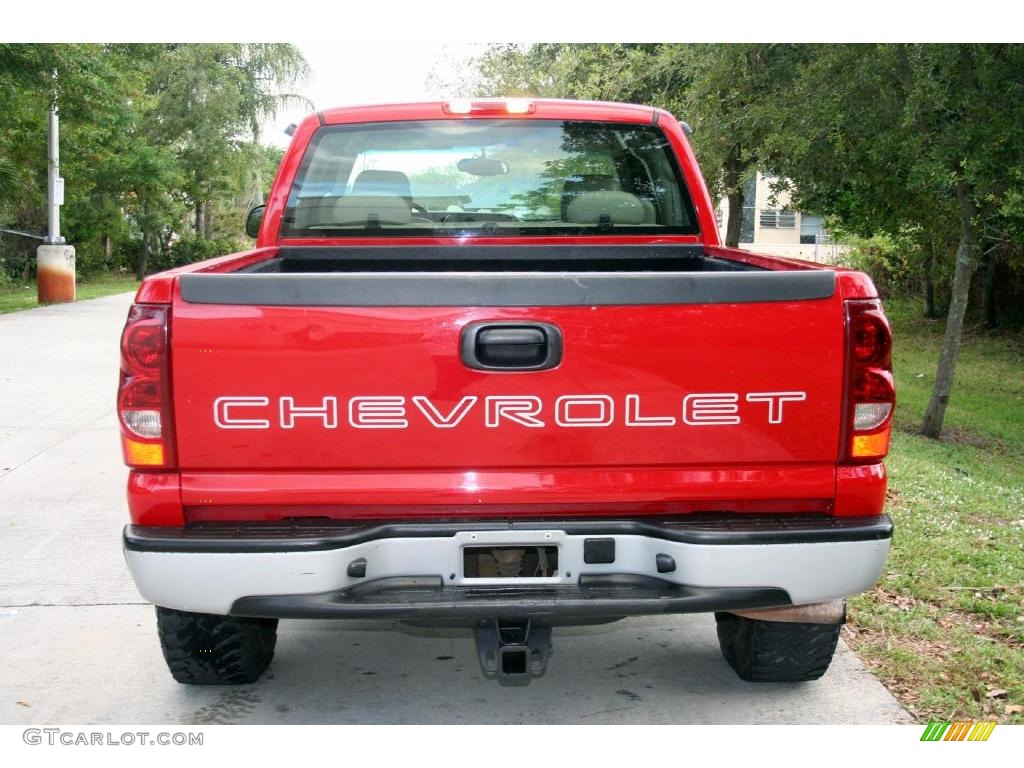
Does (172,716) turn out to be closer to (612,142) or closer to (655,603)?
(655,603)

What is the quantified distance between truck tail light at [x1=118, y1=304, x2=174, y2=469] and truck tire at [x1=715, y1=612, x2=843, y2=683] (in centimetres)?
201

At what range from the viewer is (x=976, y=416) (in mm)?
15031

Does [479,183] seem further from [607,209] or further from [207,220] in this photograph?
[207,220]

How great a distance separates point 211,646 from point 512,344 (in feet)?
5.48

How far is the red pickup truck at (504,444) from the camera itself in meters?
3.21

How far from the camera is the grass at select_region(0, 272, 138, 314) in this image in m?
22.6

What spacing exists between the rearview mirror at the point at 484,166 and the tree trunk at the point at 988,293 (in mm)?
20057

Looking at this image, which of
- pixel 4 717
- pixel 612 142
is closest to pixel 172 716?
pixel 4 717

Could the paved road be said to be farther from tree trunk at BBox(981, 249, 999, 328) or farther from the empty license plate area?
tree trunk at BBox(981, 249, 999, 328)

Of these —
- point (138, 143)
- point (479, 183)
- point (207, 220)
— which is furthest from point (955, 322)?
point (207, 220)

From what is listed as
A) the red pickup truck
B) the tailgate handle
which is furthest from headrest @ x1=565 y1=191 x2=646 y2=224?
the tailgate handle

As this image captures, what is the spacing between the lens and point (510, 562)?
340 cm

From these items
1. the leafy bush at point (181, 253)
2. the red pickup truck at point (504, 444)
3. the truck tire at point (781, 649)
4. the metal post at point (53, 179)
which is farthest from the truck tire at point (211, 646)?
the leafy bush at point (181, 253)

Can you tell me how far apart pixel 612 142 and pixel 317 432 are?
2.57 m
